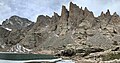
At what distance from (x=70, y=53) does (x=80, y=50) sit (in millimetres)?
5849

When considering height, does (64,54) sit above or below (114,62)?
above

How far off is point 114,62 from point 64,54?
339 ft

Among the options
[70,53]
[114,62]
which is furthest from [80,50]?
[114,62]

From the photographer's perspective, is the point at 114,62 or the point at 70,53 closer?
the point at 114,62

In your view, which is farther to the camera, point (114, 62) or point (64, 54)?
point (64, 54)

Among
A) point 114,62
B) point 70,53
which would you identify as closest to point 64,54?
point 70,53

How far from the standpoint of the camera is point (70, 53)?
132 meters

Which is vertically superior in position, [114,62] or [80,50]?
[80,50]

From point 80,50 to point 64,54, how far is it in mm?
11414

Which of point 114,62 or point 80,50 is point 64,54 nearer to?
point 80,50

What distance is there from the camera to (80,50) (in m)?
130

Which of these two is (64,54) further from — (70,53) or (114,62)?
(114,62)

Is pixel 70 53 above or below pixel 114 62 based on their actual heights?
above
